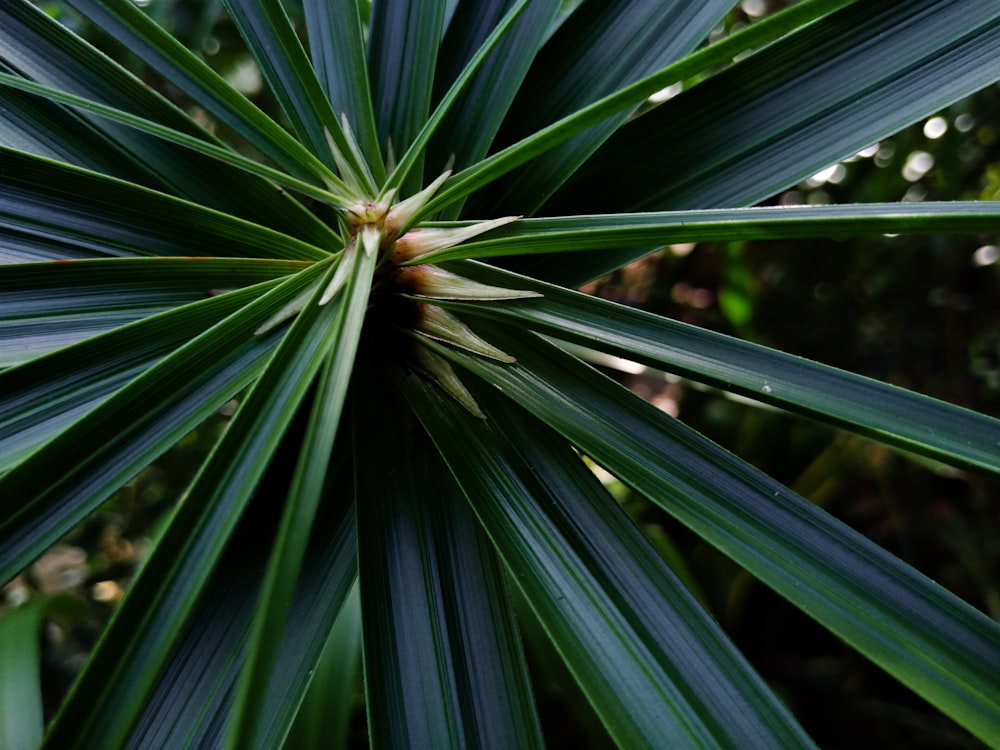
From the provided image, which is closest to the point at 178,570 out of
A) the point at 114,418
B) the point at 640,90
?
the point at 114,418

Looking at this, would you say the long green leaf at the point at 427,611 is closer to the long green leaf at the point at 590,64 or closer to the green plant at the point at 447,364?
the green plant at the point at 447,364

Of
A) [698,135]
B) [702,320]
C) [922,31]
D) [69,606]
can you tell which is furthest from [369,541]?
[702,320]

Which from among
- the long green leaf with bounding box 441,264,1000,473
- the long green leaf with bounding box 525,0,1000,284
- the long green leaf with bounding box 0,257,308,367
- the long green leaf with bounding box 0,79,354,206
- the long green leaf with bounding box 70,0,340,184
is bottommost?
the long green leaf with bounding box 0,257,308,367

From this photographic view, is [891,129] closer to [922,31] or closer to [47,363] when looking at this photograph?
[922,31]

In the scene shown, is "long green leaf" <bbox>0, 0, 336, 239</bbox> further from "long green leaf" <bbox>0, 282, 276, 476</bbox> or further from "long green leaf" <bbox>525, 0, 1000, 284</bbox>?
"long green leaf" <bbox>525, 0, 1000, 284</bbox>

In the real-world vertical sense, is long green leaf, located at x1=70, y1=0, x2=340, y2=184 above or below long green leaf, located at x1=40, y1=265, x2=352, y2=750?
above

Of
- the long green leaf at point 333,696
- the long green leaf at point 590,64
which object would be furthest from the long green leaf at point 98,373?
the long green leaf at point 333,696

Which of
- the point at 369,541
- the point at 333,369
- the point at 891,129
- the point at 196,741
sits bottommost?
the point at 196,741

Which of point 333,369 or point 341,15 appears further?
point 341,15

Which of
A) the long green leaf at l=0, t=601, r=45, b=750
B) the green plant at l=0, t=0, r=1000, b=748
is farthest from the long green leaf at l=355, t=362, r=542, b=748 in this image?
the long green leaf at l=0, t=601, r=45, b=750
